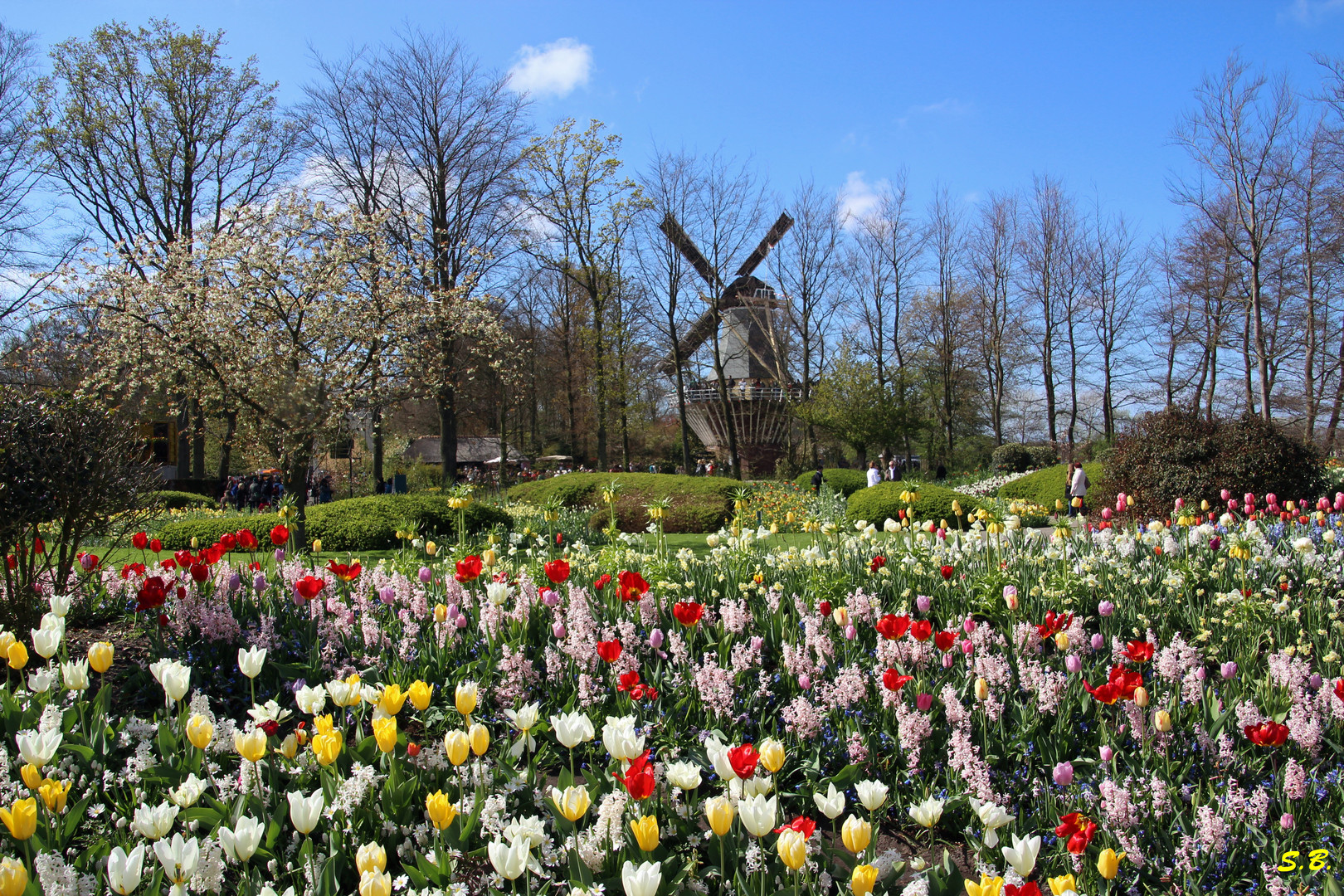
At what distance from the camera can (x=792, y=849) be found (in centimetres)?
153

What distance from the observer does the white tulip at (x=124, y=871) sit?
4.96 feet

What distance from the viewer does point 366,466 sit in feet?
88.2

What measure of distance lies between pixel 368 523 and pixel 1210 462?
12.0 meters

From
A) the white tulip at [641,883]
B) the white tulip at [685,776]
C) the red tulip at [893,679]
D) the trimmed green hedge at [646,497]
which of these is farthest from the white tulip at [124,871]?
the trimmed green hedge at [646,497]

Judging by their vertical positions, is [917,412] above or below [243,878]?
above

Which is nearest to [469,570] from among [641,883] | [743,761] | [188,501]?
[743,761]

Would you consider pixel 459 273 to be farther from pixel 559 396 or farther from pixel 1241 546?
pixel 1241 546

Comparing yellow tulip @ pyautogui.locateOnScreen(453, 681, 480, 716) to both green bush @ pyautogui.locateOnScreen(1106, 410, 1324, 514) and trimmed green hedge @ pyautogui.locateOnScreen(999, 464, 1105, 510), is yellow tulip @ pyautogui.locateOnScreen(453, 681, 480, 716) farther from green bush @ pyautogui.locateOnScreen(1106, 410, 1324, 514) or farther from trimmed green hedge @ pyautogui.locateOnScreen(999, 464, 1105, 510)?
trimmed green hedge @ pyautogui.locateOnScreen(999, 464, 1105, 510)

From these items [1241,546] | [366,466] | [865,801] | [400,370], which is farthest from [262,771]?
[366,466]

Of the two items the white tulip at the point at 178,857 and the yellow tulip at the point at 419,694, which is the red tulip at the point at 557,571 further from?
the white tulip at the point at 178,857

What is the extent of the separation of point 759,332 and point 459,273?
15.1 m

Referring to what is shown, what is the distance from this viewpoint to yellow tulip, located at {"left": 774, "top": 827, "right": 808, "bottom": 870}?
1.50 m

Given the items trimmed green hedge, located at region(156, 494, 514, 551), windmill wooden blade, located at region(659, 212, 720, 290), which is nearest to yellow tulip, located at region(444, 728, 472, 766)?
trimmed green hedge, located at region(156, 494, 514, 551)

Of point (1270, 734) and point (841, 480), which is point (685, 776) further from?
point (841, 480)
